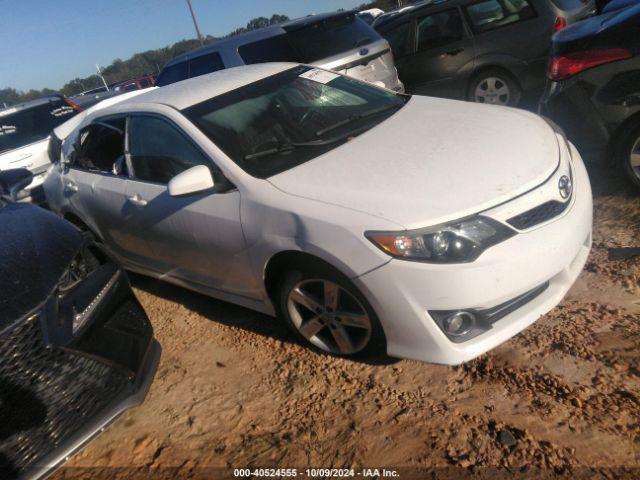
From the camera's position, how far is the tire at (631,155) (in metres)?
3.71

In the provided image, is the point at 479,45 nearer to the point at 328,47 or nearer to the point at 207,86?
the point at 328,47

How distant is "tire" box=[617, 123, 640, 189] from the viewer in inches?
146

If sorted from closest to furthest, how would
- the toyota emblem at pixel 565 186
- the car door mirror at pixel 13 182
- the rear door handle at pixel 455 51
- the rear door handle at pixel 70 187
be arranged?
the toyota emblem at pixel 565 186 < the car door mirror at pixel 13 182 < the rear door handle at pixel 70 187 < the rear door handle at pixel 455 51

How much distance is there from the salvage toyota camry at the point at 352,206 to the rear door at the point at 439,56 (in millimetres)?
3342

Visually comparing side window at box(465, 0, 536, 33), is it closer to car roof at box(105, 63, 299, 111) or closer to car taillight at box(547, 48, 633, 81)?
car taillight at box(547, 48, 633, 81)

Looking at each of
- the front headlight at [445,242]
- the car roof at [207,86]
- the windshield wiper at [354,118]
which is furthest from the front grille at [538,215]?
the car roof at [207,86]

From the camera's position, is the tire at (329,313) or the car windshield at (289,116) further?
the car windshield at (289,116)

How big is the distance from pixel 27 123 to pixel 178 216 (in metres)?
5.96

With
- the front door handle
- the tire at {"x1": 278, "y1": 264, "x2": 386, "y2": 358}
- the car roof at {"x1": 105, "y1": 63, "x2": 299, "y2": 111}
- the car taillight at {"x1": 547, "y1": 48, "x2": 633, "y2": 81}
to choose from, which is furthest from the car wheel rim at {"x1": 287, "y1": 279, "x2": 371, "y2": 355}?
the car taillight at {"x1": 547, "y1": 48, "x2": 633, "y2": 81}

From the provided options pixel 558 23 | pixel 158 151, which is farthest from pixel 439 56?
pixel 158 151

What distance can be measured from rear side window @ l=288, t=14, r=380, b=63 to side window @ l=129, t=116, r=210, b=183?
3.19m

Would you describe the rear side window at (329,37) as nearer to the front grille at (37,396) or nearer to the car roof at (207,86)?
the car roof at (207,86)

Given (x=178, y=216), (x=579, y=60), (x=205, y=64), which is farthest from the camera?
(x=205, y=64)

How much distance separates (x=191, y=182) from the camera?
2922 millimetres
